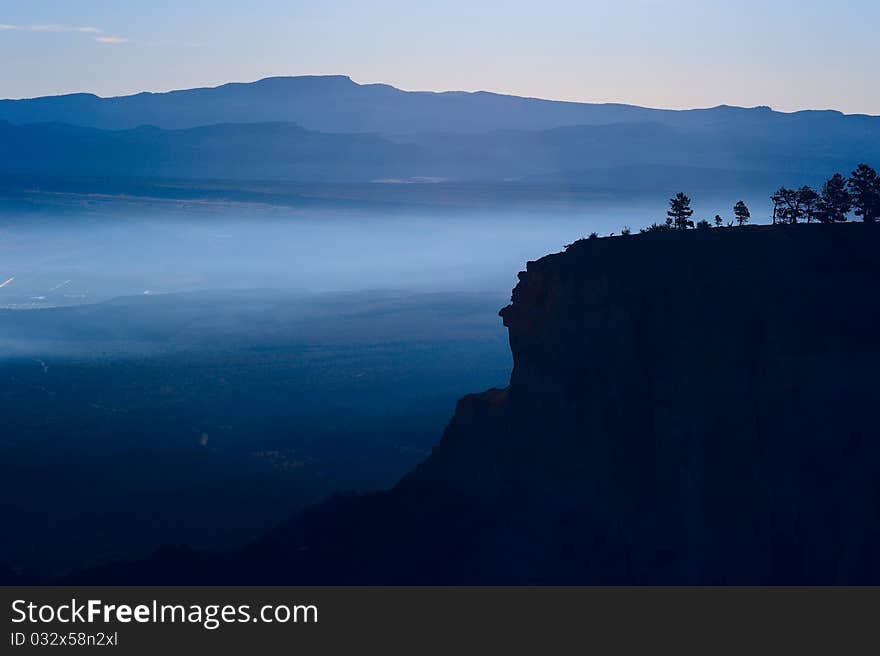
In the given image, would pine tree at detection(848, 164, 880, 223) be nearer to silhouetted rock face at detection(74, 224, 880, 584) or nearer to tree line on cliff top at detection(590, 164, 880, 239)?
tree line on cliff top at detection(590, 164, 880, 239)

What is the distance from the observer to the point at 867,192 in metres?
53.7

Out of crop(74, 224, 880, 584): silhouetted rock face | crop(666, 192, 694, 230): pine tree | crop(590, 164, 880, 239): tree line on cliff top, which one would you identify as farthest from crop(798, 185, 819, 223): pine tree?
crop(74, 224, 880, 584): silhouetted rock face

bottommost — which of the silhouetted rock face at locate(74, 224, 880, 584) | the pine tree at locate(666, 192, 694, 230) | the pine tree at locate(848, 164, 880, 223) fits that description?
the silhouetted rock face at locate(74, 224, 880, 584)

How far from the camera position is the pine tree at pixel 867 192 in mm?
53531

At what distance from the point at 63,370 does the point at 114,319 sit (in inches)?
2241

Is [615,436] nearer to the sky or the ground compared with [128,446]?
nearer to the sky

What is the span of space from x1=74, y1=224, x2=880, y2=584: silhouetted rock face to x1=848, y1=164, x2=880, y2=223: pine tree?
619 cm

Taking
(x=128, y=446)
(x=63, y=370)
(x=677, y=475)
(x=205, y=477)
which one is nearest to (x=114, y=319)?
(x=63, y=370)

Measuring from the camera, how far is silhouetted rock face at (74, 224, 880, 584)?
44.0 metres

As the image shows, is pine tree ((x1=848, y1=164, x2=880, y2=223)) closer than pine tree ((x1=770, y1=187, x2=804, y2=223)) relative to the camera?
Yes

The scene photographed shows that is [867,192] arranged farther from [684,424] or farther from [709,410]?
[684,424]

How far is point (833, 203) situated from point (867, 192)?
5.34 feet

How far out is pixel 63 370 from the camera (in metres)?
142
